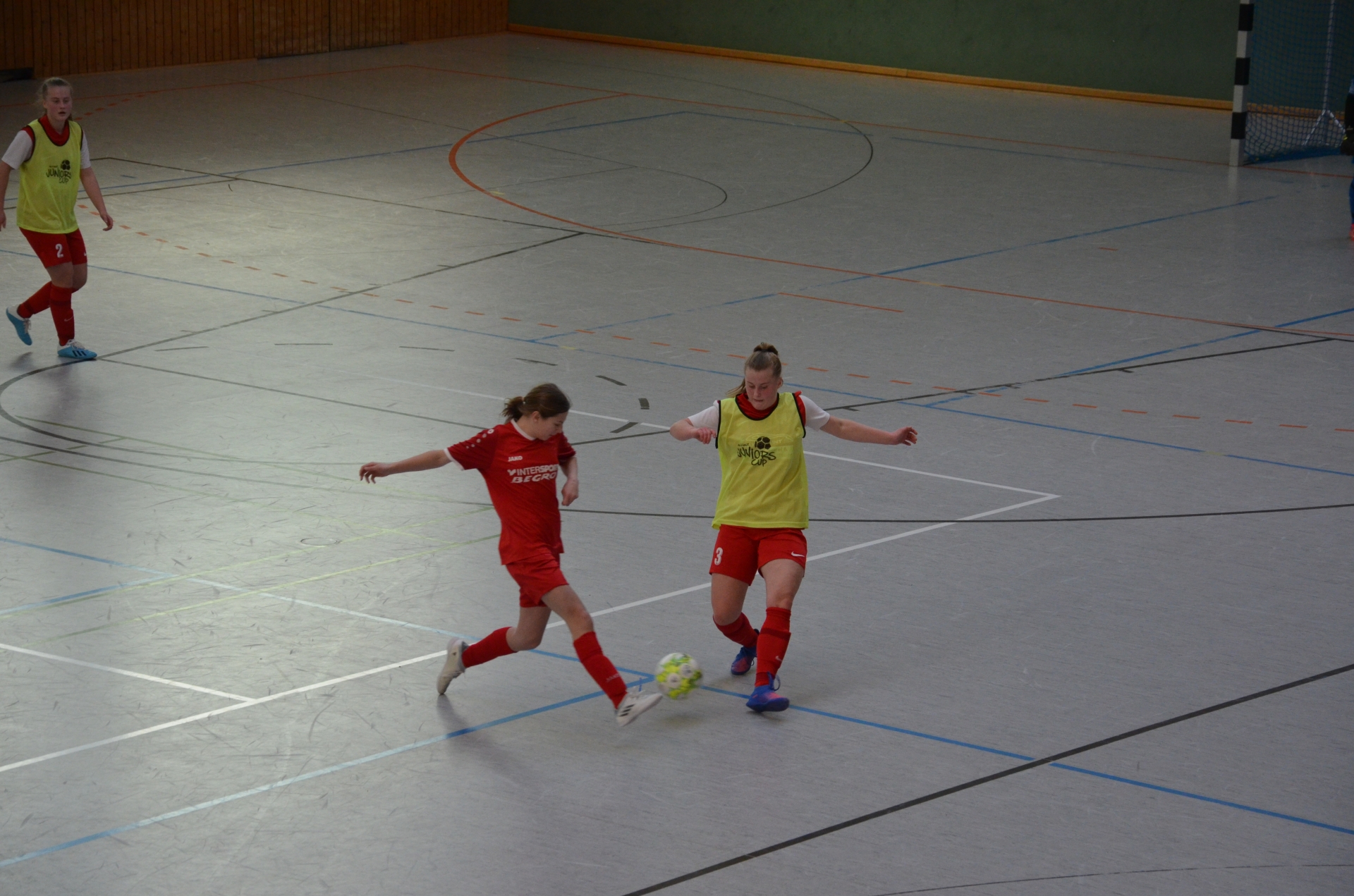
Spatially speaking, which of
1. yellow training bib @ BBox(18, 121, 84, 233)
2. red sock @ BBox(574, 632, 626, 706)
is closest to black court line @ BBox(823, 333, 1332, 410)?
red sock @ BBox(574, 632, 626, 706)

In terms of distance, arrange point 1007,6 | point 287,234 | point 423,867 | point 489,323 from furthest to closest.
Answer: point 1007,6
point 287,234
point 489,323
point 423,867

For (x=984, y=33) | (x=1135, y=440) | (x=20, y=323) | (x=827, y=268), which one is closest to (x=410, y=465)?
(x=1135, y=440)

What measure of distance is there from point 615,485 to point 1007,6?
60.7 feet

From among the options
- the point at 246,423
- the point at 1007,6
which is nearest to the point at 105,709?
the point at 246,423

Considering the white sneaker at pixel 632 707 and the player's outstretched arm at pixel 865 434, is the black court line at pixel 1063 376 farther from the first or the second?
the white sneaker at pixel 632 707

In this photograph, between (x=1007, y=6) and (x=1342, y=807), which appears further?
(x=1007, y=6)

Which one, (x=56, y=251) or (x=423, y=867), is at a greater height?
(x=56, y=251)

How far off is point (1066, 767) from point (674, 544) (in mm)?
2791

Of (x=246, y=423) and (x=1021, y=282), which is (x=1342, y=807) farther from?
(x=1021, y=282)

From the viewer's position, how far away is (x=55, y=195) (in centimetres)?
1115

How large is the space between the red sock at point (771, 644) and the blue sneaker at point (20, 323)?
7.10 meters

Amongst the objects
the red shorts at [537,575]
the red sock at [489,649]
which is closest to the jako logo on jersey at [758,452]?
the red shorts at [537,575]

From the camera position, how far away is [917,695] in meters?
6.68

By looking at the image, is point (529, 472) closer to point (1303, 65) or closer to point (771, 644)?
point (771, 644)
